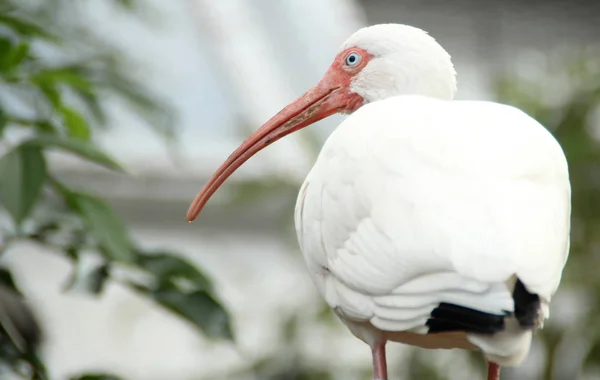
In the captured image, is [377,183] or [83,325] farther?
[83,325]

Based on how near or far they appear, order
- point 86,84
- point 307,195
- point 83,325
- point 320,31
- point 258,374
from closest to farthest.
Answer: point 307,195, point 86,84, point 258,374, point 320,31, point 83,325

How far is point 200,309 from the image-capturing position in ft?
3.94

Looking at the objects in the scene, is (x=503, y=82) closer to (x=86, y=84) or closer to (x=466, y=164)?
(x=86, y=84)

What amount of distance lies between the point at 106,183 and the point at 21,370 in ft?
7.85

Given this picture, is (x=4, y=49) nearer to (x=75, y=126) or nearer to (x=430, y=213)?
(x=75, y=126)

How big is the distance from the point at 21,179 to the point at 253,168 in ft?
8.22

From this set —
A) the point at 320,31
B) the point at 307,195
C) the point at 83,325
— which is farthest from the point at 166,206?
the point at 307,195

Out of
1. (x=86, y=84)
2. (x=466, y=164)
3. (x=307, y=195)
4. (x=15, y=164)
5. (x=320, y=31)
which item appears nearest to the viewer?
(x=466, y=164)

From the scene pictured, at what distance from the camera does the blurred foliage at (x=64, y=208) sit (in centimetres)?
109

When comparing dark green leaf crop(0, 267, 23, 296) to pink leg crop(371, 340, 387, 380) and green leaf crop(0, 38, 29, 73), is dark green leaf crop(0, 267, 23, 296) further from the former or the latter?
pink leg crop(371, 340, 387, 380)

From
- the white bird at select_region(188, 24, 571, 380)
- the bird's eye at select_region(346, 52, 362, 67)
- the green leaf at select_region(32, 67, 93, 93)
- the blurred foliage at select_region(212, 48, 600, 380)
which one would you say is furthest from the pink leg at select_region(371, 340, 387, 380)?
the blurred foliage at select_region(212, 48, 600, 380)

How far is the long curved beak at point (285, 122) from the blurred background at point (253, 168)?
30.2 inches

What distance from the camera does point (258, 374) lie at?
7.97 ft

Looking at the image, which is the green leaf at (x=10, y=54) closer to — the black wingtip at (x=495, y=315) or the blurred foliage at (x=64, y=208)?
the blurred foliage at (x=64, y=208)
